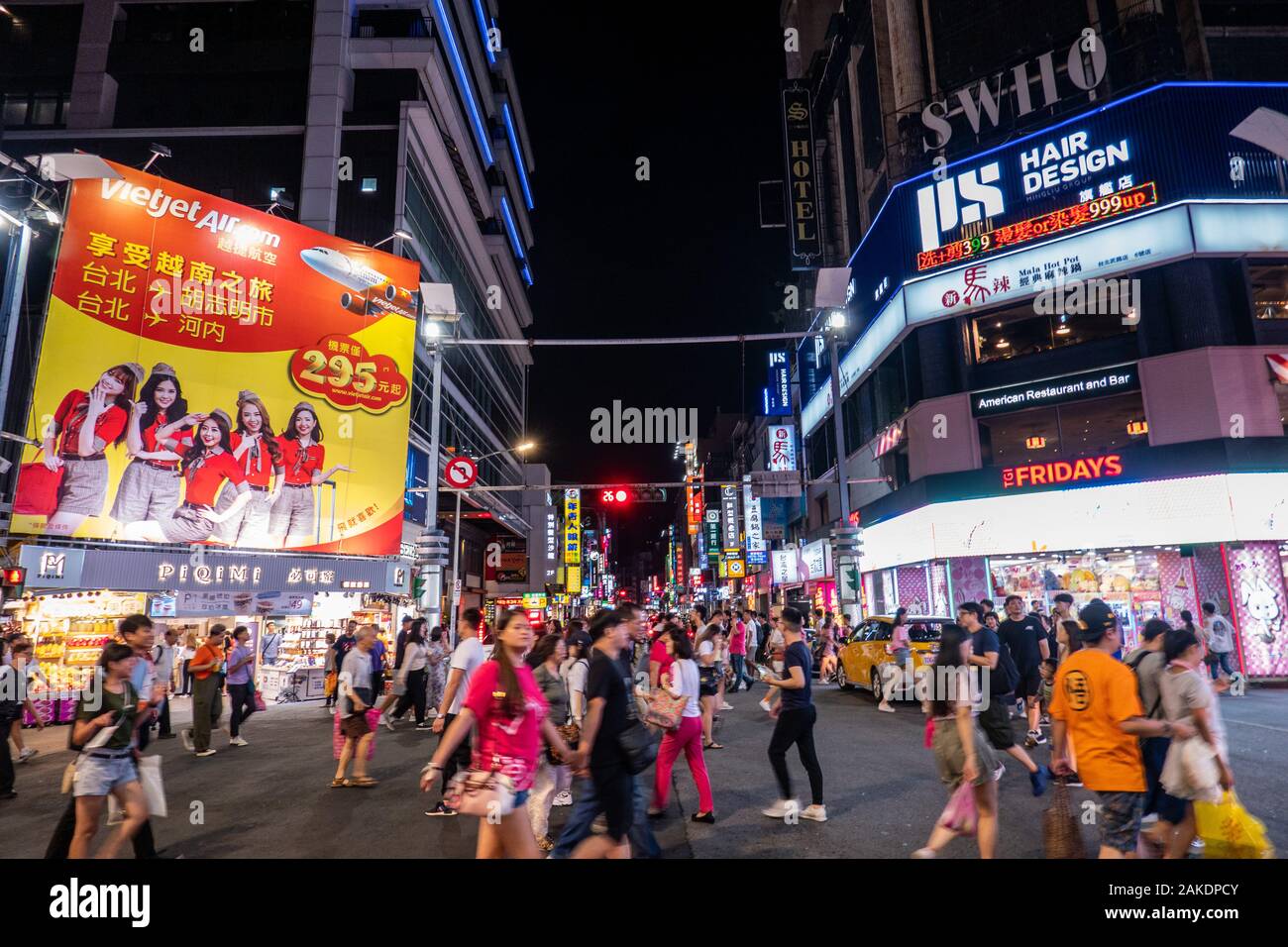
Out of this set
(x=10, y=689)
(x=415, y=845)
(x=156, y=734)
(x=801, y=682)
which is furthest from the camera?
(x=156, y=734)

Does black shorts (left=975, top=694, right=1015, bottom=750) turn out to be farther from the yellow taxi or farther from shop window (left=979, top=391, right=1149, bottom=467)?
shop window (left=979, top=391, right=1149, bottom=467)

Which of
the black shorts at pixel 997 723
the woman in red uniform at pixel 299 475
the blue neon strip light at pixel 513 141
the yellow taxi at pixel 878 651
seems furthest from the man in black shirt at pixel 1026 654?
the blue neon strip light at pixel 513 141

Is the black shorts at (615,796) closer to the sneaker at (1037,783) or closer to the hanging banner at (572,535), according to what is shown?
the sneaker at (1037,783)

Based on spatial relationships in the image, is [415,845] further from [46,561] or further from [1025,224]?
[1025,224]

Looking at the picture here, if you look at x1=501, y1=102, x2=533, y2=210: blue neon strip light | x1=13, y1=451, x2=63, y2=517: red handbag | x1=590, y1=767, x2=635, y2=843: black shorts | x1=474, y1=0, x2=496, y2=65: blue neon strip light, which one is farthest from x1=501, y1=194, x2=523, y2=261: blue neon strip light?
x1=590, y1=767, x2=635, y2=843: black shorts

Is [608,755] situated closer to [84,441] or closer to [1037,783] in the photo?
[1037,783]

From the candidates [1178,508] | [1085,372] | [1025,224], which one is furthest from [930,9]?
[1178,508]

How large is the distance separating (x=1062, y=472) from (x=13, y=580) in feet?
85.7

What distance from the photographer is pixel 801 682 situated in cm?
660

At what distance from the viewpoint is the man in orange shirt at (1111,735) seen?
14.1ft

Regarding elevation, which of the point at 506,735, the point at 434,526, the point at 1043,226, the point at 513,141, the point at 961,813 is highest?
the point at 513,141

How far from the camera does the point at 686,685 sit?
709cm

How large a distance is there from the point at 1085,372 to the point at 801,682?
1874 centimetres

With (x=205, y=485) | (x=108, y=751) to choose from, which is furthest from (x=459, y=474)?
(x=108, y=751)
